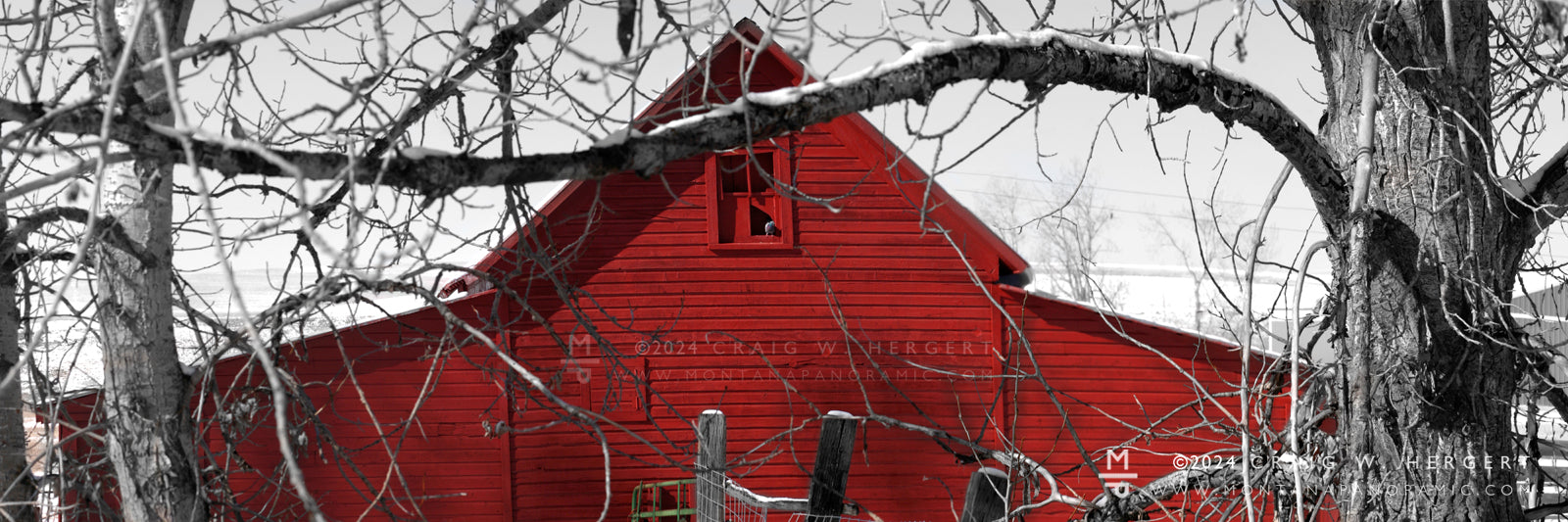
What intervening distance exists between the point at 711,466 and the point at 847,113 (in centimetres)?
250

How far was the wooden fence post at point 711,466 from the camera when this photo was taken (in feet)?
16.8

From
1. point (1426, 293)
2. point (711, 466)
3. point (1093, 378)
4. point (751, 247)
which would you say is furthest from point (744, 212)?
point (1426, 293)

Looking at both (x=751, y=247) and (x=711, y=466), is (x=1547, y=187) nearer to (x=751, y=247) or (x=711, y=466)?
(x=711, y=466)

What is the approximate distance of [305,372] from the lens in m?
10.9

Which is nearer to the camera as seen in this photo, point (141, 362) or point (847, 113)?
point (847, 113)

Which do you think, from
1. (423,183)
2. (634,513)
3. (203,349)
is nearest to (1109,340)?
(634,513)

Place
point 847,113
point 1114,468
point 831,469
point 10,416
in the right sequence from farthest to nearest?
point 1114,468
point 831,469
point 10,416
point 847,113

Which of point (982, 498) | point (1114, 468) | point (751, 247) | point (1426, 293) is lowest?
point (1114, 468)

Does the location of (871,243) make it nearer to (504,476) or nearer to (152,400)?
(504,476)

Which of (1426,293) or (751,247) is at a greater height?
(751,247)

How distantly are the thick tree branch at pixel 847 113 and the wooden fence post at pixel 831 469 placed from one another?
1908mm

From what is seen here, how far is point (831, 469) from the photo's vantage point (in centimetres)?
463

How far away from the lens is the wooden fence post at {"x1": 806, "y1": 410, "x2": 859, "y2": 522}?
458cm

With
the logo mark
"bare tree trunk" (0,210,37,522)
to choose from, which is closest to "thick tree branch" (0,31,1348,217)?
"bare tree trunk" (0,210,37,522)
